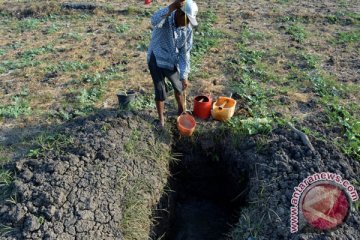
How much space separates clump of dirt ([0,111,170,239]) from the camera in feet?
12.2

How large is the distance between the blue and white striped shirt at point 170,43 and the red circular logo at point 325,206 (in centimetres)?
231

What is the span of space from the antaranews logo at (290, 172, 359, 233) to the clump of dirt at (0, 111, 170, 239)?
67.2 inches

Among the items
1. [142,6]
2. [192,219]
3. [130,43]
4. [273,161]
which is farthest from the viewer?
[142,6]

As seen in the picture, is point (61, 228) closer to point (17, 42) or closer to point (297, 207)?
point (297, 207)

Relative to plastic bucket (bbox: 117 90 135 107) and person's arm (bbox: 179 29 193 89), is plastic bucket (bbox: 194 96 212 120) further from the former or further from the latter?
plastic bucket (bbox: 117 90 135 107)

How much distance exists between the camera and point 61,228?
366 centimetres

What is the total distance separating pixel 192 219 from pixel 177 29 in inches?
Result: 109

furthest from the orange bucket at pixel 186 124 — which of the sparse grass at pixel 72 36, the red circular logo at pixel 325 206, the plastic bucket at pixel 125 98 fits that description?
the sparse grass at pixel 72 36

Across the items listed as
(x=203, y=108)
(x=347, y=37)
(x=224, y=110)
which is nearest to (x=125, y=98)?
(x=203, y=108)

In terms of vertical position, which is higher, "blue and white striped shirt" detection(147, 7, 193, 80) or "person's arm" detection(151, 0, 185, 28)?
"person's arm" detection(151, 0, 185, 28)

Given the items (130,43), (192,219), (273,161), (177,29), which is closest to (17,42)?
(130,43)

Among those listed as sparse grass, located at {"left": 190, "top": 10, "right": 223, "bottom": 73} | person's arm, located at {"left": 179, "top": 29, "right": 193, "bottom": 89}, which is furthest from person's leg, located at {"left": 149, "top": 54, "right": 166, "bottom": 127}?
sparse grass, located at {"left": 190, "top": 10, "right": 223, "bottom": 73}

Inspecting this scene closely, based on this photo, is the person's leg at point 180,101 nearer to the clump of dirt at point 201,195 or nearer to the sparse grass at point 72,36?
the clump of dirt at point 201,195

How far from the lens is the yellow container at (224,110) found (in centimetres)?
522
